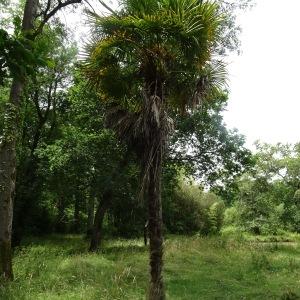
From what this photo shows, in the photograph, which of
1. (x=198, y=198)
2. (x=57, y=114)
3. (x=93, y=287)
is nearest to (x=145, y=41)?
(x=93, y=287)

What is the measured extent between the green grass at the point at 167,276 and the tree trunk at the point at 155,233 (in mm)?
1229

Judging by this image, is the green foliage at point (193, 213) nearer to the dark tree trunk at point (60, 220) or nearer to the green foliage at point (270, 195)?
the green foliage at point (270, 195)

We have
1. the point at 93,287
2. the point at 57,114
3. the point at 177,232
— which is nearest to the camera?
the point at 93,287

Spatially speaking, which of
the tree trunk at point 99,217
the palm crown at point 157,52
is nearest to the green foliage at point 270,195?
the tree trunk at point 99,217

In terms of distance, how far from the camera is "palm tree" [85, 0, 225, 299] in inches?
297

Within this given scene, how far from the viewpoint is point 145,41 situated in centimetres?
796

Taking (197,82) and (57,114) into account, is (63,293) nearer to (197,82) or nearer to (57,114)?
(197,82)

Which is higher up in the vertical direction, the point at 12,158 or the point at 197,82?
the point at 197,82

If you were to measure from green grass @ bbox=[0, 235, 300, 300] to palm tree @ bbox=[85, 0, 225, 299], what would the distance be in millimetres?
2155

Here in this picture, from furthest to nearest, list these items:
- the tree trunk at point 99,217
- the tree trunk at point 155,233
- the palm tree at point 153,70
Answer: the tree trunk at point 99,217 < the palm tree at point 153,70 < the tree trunk at point 155,233

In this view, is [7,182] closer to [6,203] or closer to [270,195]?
[6,203]

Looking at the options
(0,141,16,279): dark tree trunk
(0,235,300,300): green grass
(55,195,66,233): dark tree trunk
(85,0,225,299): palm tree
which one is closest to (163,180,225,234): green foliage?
(55,195,66,233): dark tree trunk

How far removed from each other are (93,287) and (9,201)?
2.67 m

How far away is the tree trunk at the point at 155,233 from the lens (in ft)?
24.4
